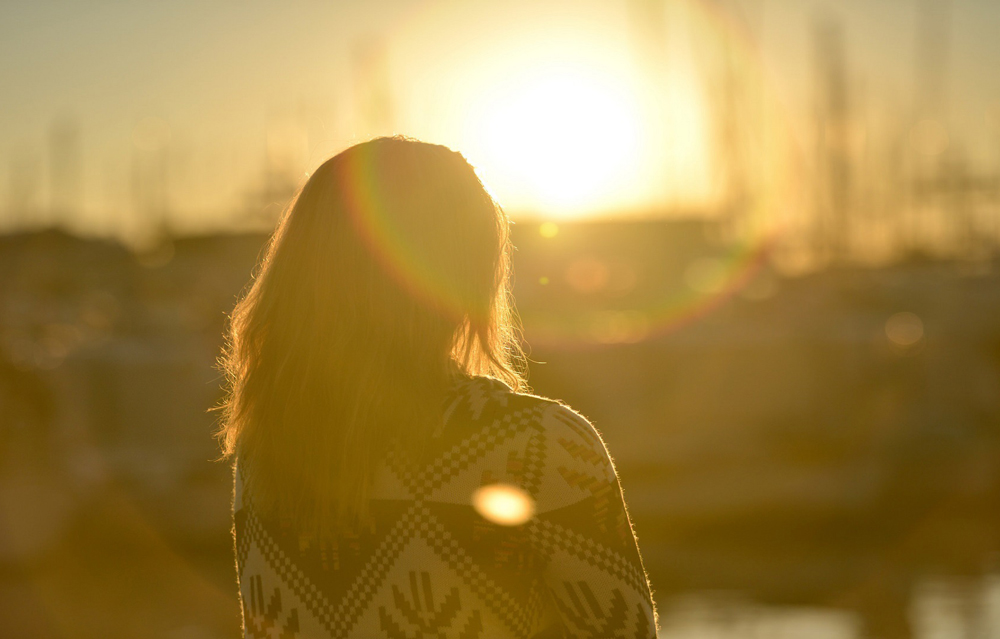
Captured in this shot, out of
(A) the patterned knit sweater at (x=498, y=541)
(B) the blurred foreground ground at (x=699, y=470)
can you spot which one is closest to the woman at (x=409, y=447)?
(A) the patterned knit sweater at (x=498, y=541)

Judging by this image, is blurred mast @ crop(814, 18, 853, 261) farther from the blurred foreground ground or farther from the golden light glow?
the golden light glow

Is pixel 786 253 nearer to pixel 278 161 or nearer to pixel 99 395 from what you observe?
pixel 278 161

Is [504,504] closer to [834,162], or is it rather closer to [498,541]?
[498,541]

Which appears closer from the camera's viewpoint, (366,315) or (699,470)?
(366,315)

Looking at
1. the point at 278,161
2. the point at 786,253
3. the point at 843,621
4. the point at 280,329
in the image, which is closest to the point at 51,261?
the point at 278,161

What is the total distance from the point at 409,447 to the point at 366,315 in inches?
8.5

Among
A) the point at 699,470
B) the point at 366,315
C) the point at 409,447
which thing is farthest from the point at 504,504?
the point at 699,470

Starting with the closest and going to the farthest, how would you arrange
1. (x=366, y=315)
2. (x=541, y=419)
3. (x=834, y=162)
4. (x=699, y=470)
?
(x=541, y=419) < (x=366, y=315) < (x=699, y=470) < (x=834, y=162)

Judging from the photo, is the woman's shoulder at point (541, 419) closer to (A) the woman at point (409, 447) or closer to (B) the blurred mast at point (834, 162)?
(A) the woman at point (409, 447)

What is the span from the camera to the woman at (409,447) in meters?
1.68

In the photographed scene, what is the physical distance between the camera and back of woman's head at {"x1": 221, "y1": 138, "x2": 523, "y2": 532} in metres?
1.75

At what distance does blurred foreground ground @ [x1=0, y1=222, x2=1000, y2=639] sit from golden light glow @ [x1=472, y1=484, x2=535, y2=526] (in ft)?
29.8

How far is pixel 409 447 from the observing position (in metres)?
1.73

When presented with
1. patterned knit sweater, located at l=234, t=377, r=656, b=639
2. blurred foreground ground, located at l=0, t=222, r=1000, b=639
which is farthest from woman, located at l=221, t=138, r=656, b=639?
blurred foreground ground, located at l=0, t=222, r=1000, b=639
